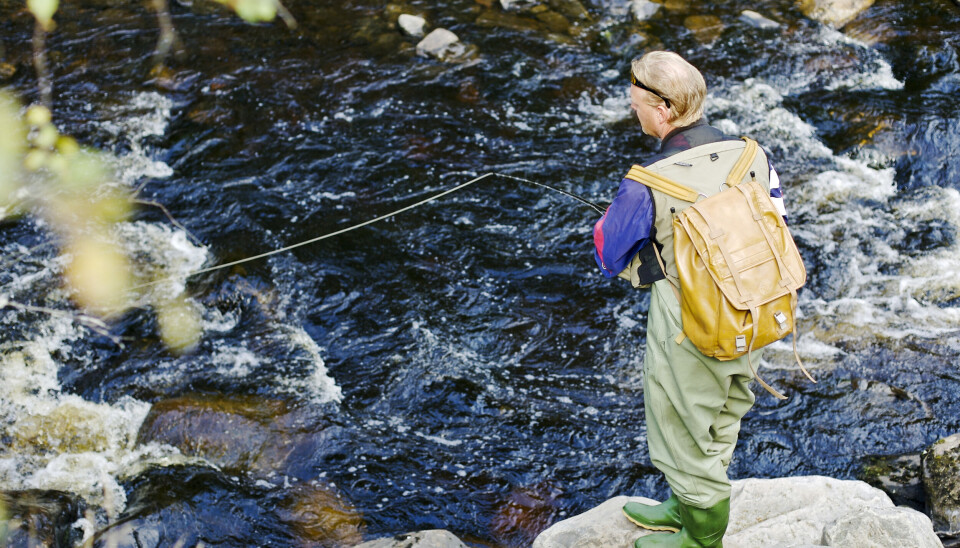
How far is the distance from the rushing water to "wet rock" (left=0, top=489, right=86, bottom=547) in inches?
1.2

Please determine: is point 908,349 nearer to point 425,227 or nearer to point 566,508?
point 566,508

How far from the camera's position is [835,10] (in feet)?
26.6

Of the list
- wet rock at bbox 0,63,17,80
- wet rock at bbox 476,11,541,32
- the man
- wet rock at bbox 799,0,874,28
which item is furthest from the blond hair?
wet rock at bbox 0,63,17,80

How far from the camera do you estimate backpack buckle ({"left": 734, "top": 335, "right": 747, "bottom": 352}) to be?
92.3 inches

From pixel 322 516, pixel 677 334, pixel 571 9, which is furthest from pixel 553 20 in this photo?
pixel 677 334

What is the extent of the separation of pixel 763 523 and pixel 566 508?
1.06 metres

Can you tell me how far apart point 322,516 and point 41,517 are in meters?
1.30

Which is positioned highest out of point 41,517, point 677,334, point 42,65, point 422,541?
point 677,334

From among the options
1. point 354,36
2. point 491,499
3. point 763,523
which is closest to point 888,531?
point 763,523

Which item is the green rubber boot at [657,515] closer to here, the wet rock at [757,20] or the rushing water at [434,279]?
the rushing water at [434,279]

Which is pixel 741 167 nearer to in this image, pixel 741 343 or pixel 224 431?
pixel 741 343

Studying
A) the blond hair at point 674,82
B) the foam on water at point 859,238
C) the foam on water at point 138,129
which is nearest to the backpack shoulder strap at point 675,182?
the blond hair at point 674,82

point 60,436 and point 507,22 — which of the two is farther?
point 507,22

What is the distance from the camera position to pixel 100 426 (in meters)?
4.37
